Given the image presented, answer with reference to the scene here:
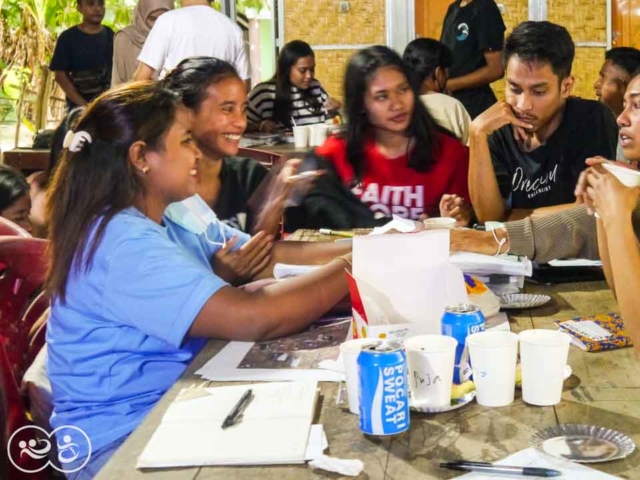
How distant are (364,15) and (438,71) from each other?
8.18 feet

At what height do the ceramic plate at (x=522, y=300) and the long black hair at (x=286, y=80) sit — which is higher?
the long black hair at (x=286, y=80)

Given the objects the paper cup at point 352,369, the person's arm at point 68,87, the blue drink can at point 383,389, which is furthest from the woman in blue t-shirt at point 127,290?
the person's arm at point 68,87

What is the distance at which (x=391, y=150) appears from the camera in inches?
129

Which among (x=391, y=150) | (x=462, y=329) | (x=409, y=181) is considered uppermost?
(x=391, y=150)

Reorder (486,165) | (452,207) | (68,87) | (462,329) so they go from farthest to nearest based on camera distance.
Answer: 1. (68,87)
2. (486,165)
3. (452,207)
4. (462,329)

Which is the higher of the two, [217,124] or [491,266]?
[217,124]

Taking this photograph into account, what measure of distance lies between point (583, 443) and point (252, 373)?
2.03ft

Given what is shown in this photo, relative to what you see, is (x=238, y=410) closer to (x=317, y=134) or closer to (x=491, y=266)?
(x=491, y=266)

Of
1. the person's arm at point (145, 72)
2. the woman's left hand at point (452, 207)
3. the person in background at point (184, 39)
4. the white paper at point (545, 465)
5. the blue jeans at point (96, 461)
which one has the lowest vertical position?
the blue jeans at point (96, 461)

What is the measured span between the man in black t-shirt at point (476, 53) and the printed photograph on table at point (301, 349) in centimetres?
360

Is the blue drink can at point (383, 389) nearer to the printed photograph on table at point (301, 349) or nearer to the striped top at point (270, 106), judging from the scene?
the printed photograph on table at point (301, 349)

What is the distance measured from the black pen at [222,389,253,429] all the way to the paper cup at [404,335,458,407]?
0.27 metres

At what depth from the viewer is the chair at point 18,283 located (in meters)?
2.12

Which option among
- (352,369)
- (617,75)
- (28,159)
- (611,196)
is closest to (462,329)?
(352,369)
